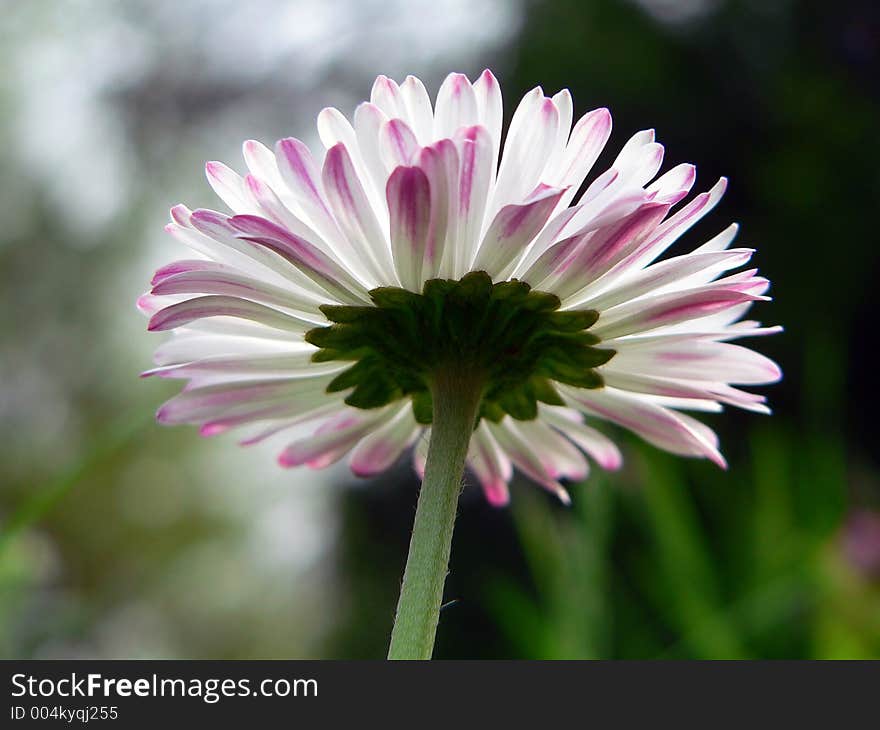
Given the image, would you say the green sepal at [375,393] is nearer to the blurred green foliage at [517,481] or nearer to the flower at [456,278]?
the flower at [456,278]

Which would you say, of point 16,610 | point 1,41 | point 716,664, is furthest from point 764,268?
point 1,41

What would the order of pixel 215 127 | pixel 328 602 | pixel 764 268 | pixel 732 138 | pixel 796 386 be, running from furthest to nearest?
pixel 215 127, pixel 328 602, pixel 732 138, pixel 764 268, pixel 796 386

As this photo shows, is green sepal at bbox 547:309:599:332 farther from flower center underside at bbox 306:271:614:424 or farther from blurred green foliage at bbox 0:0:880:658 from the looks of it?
blurred green foliage at bbox 0:0:880:658

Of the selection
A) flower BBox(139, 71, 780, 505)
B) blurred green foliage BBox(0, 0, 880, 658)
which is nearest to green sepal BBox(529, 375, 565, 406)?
flower BBox(139, 71, 780, 505)

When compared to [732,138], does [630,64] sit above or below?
above

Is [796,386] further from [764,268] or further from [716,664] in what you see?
[716,664]

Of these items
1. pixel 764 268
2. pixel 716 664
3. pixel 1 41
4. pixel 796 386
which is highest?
pixel 1 41

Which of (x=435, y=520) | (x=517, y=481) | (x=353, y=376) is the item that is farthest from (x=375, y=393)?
(x=517, y=481)

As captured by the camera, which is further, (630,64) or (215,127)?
(215,127)
